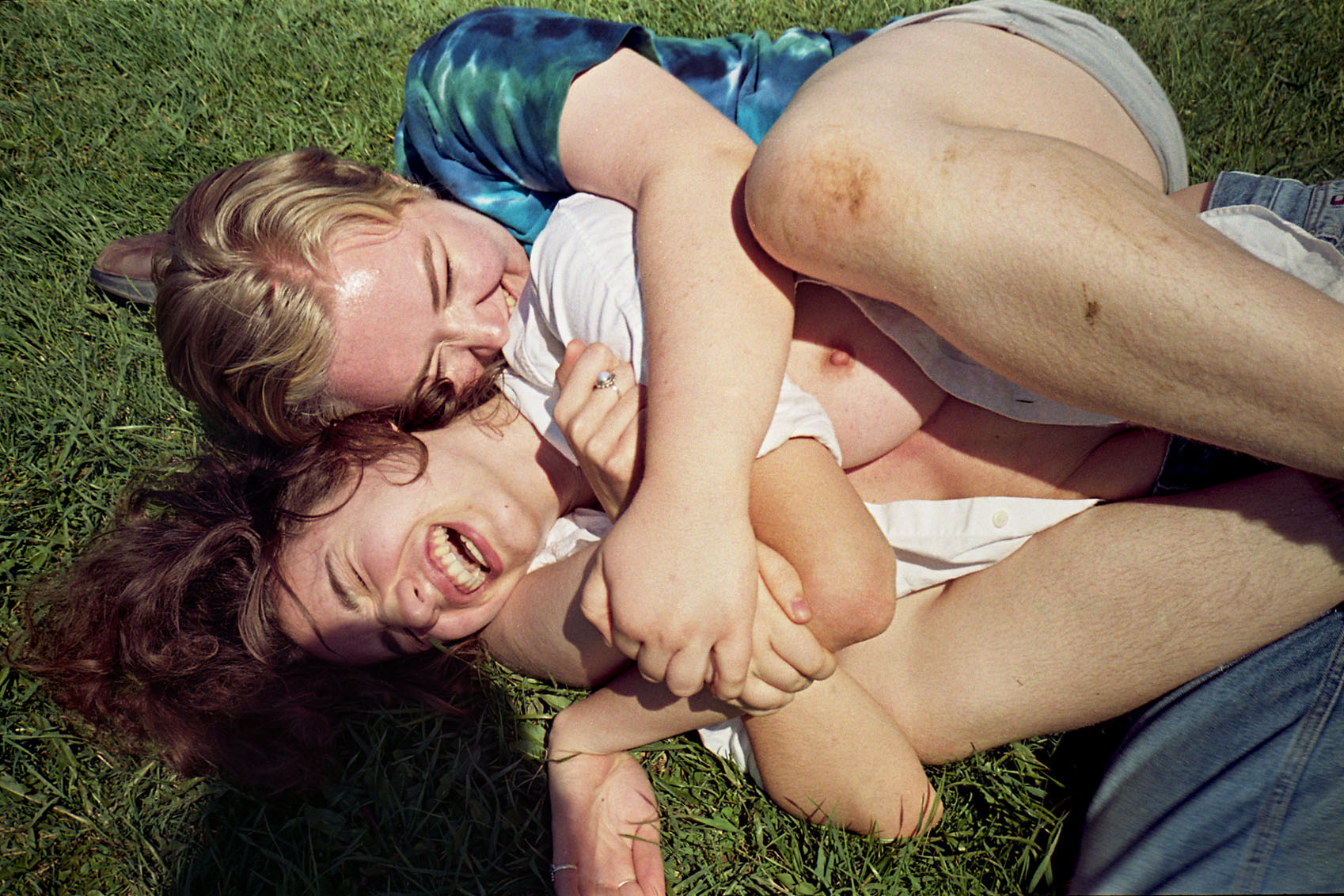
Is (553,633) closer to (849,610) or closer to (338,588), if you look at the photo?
(338,588)

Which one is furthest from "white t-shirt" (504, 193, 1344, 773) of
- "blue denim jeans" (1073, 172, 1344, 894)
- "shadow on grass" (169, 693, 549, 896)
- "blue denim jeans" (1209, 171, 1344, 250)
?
"shadow on grass" (169, 693, 549, 896)

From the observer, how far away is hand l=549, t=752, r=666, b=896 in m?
1.84

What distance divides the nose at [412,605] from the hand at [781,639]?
0.75m

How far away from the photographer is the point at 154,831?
6.62 feet

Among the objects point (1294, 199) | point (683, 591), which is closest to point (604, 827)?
point (683, 591)

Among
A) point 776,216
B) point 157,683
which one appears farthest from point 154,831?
point 776,216

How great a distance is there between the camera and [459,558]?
6.54ft

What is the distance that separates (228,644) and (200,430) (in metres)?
0.80

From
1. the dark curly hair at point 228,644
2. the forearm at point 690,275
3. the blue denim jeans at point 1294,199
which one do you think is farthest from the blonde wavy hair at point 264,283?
the blue denim jeans at point 1294,199

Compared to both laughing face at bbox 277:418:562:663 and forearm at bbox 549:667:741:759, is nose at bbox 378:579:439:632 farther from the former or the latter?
forearm at bbox 549:667:741:759

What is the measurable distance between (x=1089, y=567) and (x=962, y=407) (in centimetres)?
41

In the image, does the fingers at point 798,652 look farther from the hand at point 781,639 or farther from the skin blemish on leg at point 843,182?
the skin blemish on leg at point 843,182

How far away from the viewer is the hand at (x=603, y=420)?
171cm

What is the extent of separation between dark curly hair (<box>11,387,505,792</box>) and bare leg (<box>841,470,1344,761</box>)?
1.13 meters
